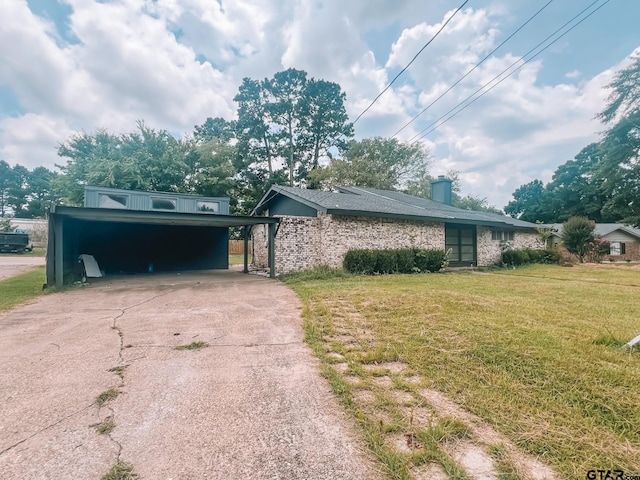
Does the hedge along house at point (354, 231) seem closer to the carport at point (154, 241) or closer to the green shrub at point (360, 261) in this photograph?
the green shrub at point (360, 261)

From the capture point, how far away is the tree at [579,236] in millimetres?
17406

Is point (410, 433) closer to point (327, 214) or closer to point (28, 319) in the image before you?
point (28, 319)

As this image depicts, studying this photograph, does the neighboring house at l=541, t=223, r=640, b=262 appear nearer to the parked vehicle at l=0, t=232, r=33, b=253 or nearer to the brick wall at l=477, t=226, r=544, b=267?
the brick wall at l=477, t=226, r=544, b=267

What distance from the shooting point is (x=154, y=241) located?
44.5ft

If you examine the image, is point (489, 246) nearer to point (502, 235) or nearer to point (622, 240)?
point (502, 235)

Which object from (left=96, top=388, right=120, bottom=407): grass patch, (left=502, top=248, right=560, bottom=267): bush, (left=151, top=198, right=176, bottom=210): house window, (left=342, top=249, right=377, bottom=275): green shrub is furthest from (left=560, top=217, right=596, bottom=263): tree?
(left=96, top=388, right=120, bottom=407): grass patch

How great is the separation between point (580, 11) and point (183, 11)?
11675mm

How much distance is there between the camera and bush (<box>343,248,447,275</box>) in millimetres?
10102

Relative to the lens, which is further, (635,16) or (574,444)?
(635,16)

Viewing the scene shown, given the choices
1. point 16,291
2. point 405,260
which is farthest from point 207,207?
point 405,260

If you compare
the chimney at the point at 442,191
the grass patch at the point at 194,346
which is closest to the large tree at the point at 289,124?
the chimney at the point at 442,191

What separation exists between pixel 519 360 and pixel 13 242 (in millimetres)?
30897

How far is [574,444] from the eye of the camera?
5.55 feet

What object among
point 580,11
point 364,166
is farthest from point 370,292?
point 364,166
